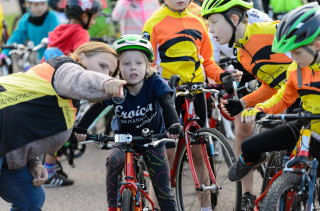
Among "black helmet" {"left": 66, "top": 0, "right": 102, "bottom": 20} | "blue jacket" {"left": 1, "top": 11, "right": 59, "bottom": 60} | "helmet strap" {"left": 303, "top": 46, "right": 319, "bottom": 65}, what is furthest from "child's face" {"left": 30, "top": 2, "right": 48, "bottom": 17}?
"helmet strap" {"left": 303, "top": 46, "right": 319, "bottom": 65}

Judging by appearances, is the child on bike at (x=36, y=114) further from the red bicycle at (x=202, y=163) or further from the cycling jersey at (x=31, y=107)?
the red bicycle at (x=202, y=163)

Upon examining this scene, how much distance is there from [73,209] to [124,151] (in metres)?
2.00

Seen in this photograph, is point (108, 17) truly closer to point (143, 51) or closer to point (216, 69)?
point (216, 69)

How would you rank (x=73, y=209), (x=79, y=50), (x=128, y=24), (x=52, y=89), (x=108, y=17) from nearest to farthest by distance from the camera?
1. (x=52, y=89)
2. (x=79, y=50)
3. (x=73, y=209)
4. (x=128, y=24)
5. (x=108, y=17)

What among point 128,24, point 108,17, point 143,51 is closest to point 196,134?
point 143,51

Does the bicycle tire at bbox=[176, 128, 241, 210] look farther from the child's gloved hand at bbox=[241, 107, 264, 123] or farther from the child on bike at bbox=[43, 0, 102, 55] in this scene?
the child on bike at bbox=[43, 0, 102, 55]

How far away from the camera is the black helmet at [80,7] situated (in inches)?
290

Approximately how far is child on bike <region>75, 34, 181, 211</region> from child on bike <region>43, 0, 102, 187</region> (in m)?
2.49

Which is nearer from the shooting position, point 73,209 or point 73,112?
point 73,112

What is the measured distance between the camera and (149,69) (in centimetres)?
496

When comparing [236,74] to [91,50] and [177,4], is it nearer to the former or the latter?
[177,4]

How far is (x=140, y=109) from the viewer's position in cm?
495

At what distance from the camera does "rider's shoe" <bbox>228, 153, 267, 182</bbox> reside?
185 inches

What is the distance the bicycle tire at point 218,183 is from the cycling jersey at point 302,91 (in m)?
0.86
